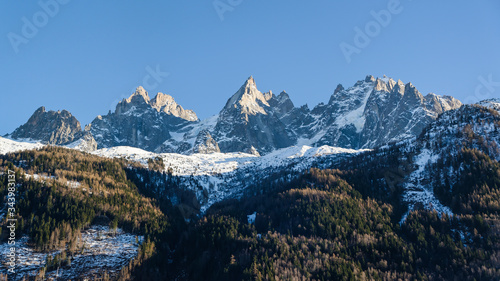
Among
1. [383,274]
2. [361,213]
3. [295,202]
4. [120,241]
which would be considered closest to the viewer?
[383,274]

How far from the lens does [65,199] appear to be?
159250 millimetres

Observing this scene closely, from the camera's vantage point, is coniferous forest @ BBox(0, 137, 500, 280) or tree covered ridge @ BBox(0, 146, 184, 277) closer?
coniferous forest @ BBox(0, 137, 500, 280)

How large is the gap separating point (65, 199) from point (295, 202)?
380ft

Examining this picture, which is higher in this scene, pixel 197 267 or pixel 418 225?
pixel 418 225

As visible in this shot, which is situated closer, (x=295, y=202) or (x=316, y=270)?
(x=316, y=270)

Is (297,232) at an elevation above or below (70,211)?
below

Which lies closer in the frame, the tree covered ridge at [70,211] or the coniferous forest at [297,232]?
the coniferous forest at [297,232]

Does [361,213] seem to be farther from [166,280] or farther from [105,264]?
[105,264]

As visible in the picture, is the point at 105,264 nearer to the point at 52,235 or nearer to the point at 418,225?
the point at 52,235

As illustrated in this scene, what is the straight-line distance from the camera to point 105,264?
12619cm

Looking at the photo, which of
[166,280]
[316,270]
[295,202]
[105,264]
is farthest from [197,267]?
[295,202]

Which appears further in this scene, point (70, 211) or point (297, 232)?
point (297, 232)

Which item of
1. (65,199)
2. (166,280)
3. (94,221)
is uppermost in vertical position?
(65,199)

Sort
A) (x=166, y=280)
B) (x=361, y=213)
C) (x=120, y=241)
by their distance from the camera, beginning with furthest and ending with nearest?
(x=361, y=213), (x=120, y=241), (x=166, y=280)
